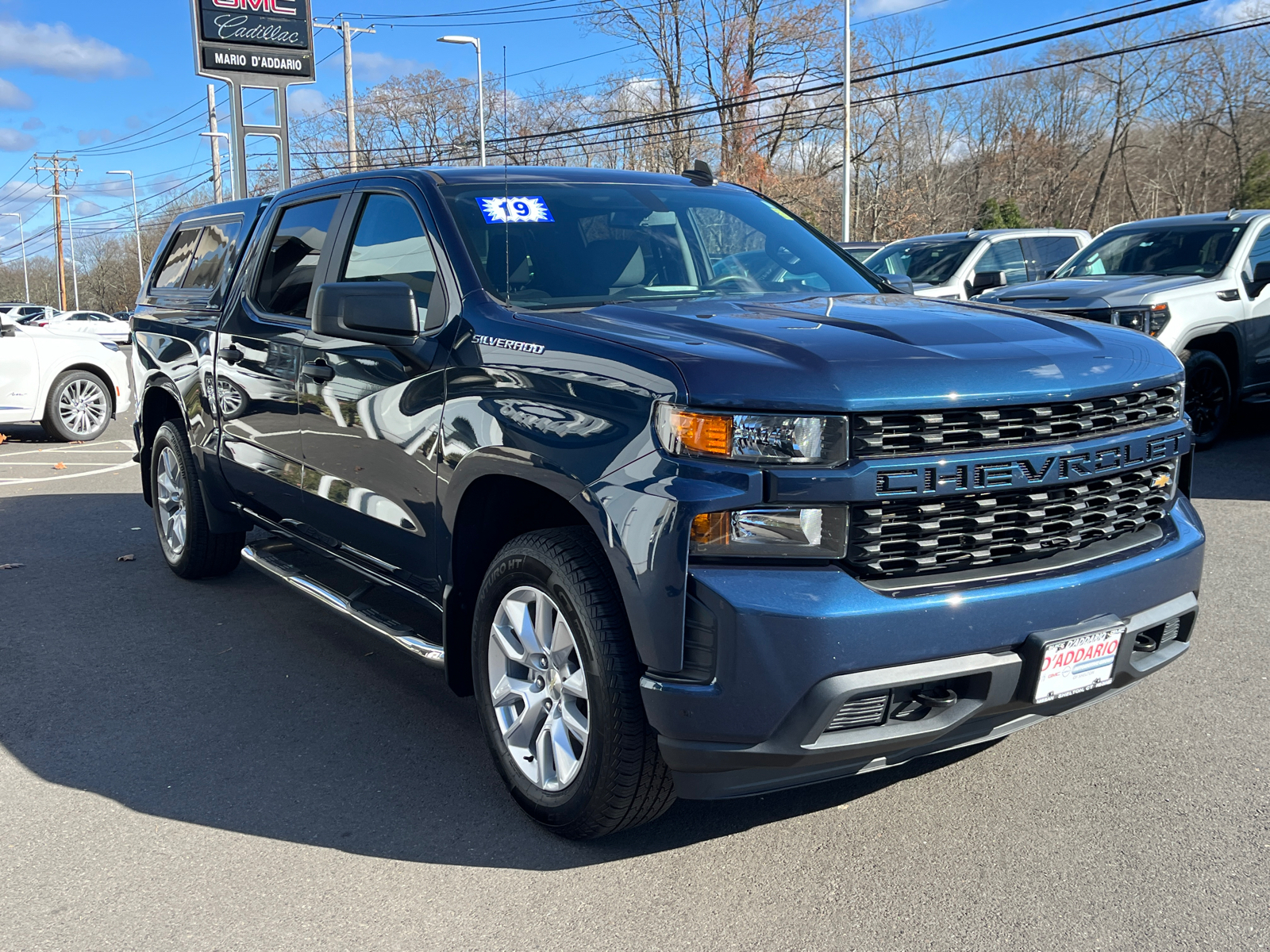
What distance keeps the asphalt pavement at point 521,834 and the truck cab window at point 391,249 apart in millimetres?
1637

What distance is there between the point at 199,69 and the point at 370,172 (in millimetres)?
19272

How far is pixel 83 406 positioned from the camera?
42.9 ft

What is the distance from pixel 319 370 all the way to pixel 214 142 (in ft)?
162

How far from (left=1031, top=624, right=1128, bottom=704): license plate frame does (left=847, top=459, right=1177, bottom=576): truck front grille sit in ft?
0.76

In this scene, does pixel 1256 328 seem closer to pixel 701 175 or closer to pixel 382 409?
pixel 701 175

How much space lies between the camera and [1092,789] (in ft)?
11.4

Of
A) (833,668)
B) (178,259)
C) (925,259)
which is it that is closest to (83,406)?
(178,259)

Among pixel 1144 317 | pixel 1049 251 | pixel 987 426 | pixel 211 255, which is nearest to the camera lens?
pixel 987 426

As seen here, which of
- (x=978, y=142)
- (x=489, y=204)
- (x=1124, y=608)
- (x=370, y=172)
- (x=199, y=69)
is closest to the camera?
(x=1124, y=608)

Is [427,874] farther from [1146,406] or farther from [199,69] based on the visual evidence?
[199,69]

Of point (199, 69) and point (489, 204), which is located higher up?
point (199, 69)

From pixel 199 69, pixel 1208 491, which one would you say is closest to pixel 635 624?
pixel 1208 491

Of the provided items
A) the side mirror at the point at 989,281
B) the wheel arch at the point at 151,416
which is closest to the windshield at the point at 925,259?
the side mirror at the point at 989,281

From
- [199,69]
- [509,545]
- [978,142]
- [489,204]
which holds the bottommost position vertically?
[509,545]
